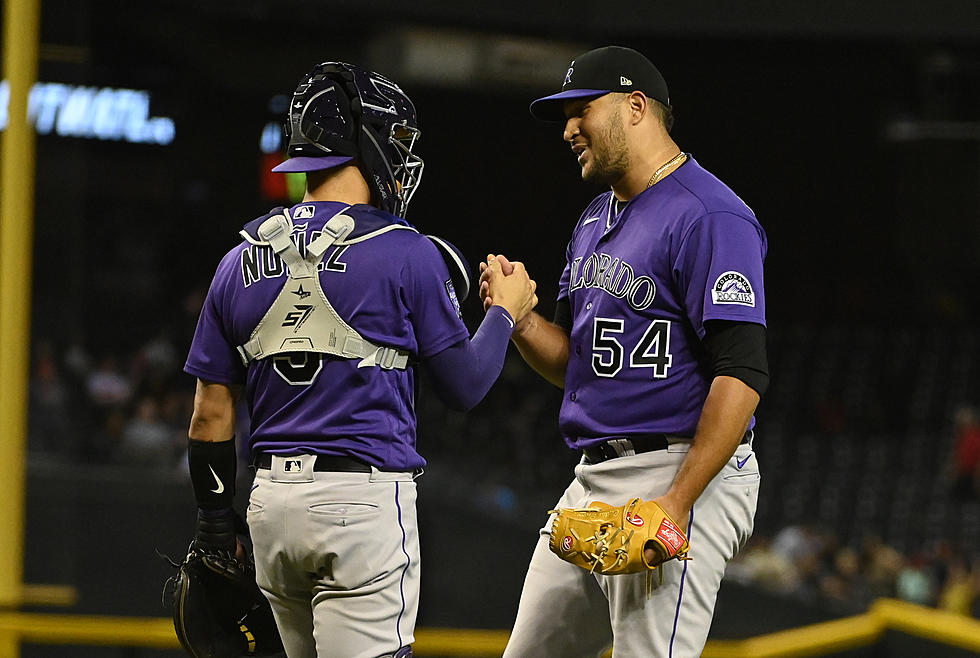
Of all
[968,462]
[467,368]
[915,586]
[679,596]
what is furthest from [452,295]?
[968,462]

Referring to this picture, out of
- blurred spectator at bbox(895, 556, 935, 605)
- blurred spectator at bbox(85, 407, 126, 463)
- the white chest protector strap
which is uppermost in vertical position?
the white chest protector strap

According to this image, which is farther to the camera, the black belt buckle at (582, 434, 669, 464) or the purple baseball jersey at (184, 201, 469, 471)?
the black belt buckle at (582, 434, 669, 464)

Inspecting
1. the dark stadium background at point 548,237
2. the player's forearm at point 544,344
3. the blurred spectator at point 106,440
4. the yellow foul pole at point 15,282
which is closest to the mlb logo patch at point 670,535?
the player's forearm at point 544,344

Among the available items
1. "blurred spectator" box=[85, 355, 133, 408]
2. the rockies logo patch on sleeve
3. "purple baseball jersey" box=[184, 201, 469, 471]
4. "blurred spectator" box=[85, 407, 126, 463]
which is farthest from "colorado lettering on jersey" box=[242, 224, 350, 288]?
"blurred spectator" box=[85, 355, 133, 408]

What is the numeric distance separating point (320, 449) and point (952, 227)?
13218mm

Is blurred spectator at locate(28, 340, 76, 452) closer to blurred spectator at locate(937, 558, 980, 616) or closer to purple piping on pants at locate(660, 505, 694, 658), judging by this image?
purple piping on pants at locate(660, 505, 694, 658)

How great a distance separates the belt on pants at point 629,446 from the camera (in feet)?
7.32

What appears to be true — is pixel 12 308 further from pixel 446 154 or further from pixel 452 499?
pixel 446 154

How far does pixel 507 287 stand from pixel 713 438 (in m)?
0.51

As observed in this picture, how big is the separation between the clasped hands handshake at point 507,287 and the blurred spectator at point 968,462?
923 cm

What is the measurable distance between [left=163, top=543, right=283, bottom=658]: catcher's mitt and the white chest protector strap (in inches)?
18.7

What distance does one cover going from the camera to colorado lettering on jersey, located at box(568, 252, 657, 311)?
2.23m

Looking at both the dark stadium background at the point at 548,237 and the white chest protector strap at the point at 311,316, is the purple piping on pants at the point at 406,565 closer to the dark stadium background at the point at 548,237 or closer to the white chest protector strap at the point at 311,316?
the white chest protector strap at the point at 311,316

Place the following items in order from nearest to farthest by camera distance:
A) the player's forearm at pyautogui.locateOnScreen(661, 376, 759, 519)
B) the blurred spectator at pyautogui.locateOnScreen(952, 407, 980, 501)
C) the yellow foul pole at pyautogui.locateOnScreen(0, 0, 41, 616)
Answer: the player's forearm at pyautogui.locateOnScreen(661, 376, 759, 519) < the yellow foul pole at pyautogui.locateOnScreen(0, 0, 41, 616) < the blurred spectator at pyautogui.locateOnScreen(952, 407, 980, 501)
